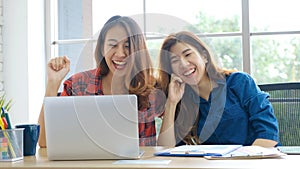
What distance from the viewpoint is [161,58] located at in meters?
1.63

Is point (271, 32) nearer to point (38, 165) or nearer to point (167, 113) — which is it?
point (167, 113)

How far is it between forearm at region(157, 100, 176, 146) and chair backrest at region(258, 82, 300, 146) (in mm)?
409

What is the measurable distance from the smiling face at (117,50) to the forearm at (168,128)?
243mm

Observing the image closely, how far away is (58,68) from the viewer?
1.65 m

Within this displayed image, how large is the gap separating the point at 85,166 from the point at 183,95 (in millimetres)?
765

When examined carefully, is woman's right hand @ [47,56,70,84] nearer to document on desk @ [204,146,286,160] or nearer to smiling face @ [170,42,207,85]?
smiling face @ [170,42,207,85]

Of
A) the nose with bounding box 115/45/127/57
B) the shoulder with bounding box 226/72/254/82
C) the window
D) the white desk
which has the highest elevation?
the window

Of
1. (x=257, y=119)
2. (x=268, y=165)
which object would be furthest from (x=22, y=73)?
(x=268, y=165)

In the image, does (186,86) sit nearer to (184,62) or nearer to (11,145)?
(184,62)

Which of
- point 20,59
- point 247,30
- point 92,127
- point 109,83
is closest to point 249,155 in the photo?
point 92,127

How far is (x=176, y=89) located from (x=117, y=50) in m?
0.27

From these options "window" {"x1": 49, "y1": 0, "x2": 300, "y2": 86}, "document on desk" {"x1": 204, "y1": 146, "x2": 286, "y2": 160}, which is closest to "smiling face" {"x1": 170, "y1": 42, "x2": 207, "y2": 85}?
"document on desk" {"x1": 204, "y1": 146, "x2": 286, "y2": 160}

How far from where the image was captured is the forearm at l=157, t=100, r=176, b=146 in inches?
61.6

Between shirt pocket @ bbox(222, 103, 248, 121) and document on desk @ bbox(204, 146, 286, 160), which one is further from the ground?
shirt pocket @ bbox(222, 103, 248, 121)
